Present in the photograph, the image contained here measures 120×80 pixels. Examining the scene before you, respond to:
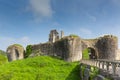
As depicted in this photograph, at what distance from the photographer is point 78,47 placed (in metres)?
34.6

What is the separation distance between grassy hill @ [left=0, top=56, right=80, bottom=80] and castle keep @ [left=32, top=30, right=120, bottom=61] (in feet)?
9.51

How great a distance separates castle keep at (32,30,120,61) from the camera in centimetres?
3428

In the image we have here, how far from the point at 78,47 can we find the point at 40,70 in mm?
6960

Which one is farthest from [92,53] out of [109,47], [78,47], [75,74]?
Answer: [75,74]

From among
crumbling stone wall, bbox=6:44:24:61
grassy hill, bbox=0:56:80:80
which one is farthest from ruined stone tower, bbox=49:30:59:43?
grassy hill, bbox=0:56:80:80

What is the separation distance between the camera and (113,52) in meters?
36.2

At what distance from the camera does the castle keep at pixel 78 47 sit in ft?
112

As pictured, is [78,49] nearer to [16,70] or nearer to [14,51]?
[16,70]

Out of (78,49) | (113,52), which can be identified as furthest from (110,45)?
(78,49)

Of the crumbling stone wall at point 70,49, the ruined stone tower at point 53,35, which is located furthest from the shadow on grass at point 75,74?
the ruined stone tower at point 53,35

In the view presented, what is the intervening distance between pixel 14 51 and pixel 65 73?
17.4 meters

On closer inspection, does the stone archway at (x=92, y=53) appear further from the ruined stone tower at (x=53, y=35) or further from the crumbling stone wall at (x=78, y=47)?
the ruined stone tower at (x=53, y=35)

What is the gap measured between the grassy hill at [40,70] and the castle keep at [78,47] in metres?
2.90

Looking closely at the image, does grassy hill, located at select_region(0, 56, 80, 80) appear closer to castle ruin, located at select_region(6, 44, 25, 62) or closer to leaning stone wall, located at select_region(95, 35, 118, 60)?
leaning stone wall, located at select_region(95, 35, 118, 60)
